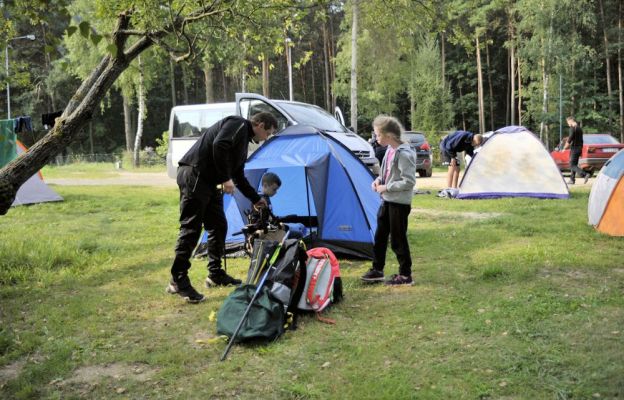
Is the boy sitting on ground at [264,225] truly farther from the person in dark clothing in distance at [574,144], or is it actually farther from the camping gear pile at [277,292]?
the person in dark clothing in distance at [574,144]

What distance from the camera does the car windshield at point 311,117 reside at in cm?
1100

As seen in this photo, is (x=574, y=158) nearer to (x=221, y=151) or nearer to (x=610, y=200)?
(x=610, y=200)

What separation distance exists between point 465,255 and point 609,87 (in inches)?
1205

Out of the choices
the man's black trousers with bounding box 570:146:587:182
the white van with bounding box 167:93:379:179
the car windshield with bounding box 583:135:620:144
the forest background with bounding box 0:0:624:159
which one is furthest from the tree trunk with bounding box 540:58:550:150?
the white van with bounding box 167:93:379:179

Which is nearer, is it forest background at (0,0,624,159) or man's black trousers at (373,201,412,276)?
man's black trousers at (373,201,412,276)

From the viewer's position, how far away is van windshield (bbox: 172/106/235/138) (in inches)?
549

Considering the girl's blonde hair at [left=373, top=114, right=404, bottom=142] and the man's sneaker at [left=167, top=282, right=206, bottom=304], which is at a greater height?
the girl's blonde hair at [left=373, top=114, right=404, bottom=142]

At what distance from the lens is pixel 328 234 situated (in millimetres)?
6602

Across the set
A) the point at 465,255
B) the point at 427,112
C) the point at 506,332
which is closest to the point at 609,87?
the point at 427,112

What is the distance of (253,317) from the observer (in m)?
4.04

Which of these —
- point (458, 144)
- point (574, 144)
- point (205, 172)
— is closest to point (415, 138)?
point (574, 144)

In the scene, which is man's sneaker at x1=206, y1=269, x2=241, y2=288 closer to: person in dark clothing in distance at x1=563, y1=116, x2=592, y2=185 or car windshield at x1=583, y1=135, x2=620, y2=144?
person in dark clothing in distance at x1=563, y1=116, x2=592, y2=185

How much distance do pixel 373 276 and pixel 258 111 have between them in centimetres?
600

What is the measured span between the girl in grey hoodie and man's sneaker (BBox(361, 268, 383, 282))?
0.06 ft
